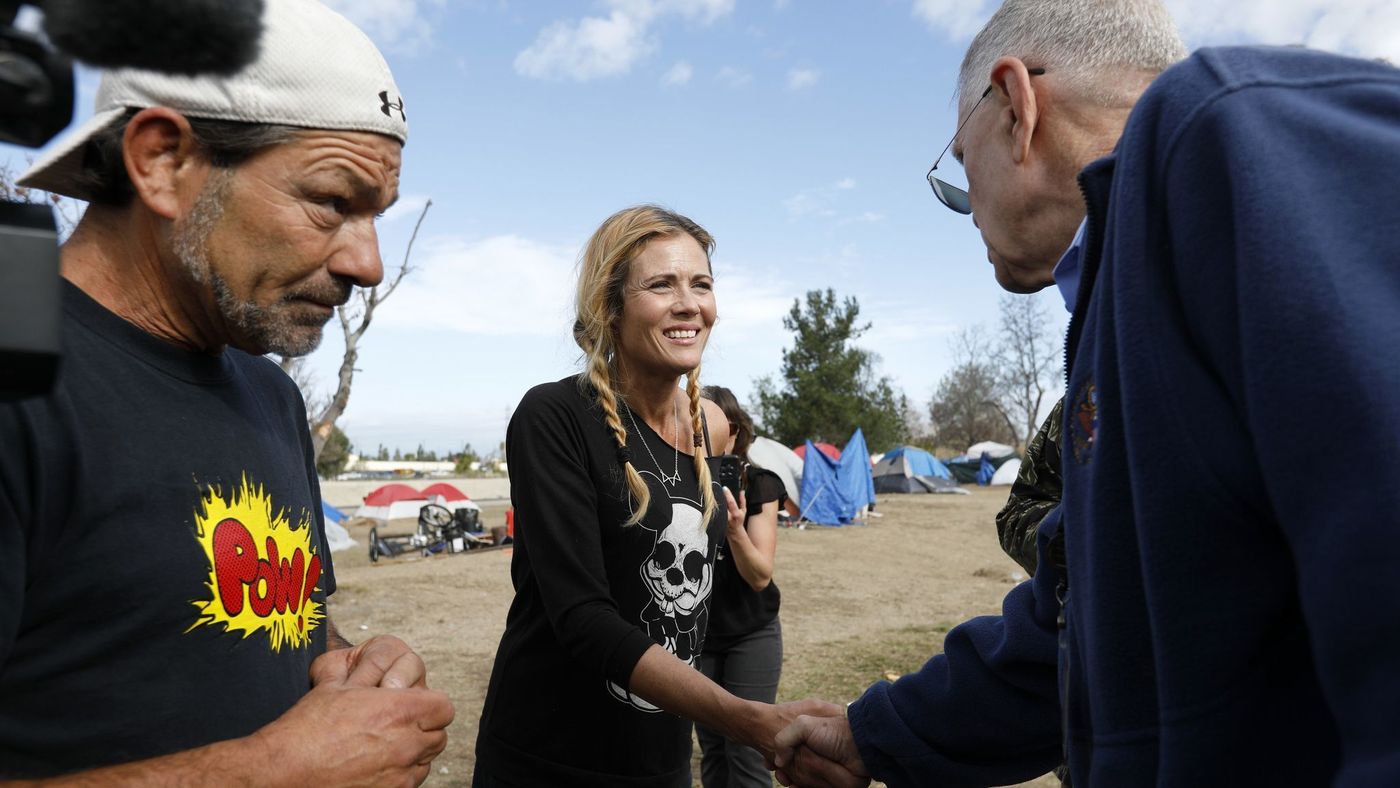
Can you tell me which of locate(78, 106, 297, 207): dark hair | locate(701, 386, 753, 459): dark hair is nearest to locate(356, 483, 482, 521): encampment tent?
locate(701, 386, 753, 459): dark hair

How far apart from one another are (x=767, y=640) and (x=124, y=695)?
11.0 feet

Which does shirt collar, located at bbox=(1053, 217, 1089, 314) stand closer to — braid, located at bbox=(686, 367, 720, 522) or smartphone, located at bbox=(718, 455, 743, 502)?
braid, located at bbox=(686, 367, 720, 522)

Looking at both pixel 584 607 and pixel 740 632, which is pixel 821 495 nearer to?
pixel 740 632

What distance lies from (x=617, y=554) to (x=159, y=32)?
2.23 metres

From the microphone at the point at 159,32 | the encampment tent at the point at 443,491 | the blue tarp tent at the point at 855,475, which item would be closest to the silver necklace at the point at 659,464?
the microphone at the point at 159,32

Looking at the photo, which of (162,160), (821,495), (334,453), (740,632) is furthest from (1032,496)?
(334,453)

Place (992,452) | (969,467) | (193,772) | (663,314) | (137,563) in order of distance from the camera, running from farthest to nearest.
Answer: (992,452) < (969,467) < (663,314) < (137,563) < (193,772)

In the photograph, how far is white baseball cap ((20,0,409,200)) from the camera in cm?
169

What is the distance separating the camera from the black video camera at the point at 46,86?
2.08 ft

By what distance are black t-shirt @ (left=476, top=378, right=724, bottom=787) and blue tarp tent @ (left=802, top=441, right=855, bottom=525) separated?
22.4 metres

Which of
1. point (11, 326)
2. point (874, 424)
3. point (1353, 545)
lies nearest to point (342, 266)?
point (11, 326)

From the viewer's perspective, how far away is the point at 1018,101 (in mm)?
1743

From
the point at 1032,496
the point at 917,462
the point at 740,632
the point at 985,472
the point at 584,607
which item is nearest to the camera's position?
the point at 584,607

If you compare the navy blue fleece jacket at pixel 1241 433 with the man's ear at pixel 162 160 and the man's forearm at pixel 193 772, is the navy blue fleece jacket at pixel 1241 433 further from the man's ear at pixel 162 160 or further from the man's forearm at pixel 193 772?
the man's ear at pixel 162 160
